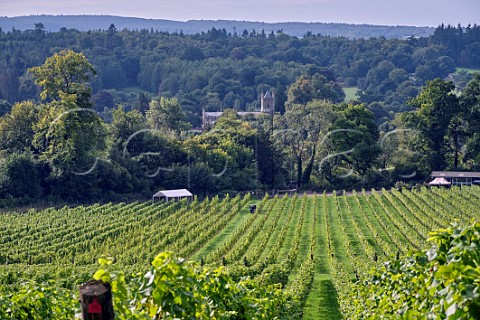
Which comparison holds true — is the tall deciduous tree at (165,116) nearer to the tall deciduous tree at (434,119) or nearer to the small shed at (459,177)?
the tall deciduous tree at (434,119)

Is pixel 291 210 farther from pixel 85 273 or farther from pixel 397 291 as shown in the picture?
pixel 397 291

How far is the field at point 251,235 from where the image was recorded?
2255cm

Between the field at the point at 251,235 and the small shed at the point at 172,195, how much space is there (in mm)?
1581

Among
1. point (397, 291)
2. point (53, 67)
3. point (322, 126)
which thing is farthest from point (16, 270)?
point (322, 126)

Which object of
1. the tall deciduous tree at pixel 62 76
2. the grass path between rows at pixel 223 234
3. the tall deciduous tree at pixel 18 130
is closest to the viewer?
the grass path between rows at pixel 223 234

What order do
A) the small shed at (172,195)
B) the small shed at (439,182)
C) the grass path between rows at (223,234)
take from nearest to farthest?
the grass path between rows at (223,234) < the small shed at (172,195) < the small shed at (439,182)

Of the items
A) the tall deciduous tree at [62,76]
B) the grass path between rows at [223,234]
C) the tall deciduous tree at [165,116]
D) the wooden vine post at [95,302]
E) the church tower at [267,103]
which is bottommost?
the church tower at [267,103]

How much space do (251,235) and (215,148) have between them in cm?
1913

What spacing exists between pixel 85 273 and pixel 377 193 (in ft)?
92.6

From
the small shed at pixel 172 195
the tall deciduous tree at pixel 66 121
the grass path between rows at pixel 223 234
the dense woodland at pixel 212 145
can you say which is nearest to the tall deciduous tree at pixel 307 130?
the dense woodland at pixel 212 145

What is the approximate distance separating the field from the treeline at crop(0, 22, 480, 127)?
42305 millimetres

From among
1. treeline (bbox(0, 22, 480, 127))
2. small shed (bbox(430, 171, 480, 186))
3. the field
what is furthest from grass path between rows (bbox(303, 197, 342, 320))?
treeline (bbox(0, 22, 480, 127))

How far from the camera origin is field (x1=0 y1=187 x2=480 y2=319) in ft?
74.0

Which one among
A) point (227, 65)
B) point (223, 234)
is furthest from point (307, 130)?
point (227, 65)
